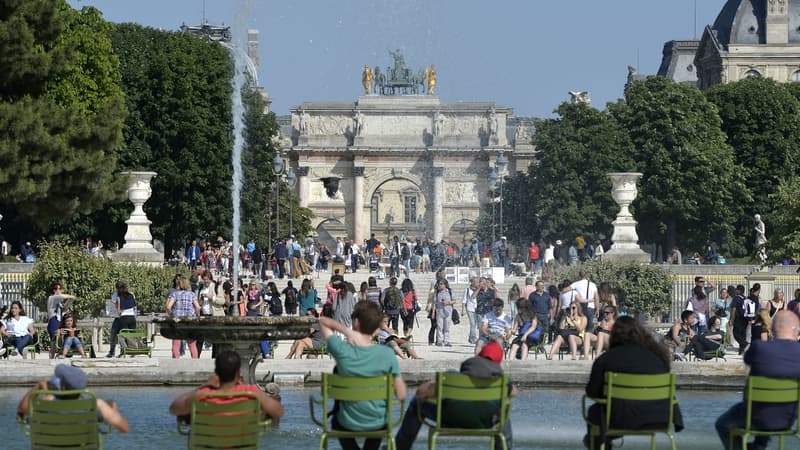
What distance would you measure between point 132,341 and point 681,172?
→ 35.5m

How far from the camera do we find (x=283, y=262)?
45.2 meters

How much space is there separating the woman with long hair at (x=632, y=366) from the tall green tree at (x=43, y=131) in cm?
1968

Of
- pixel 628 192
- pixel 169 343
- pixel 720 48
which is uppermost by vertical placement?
pixel 720 48

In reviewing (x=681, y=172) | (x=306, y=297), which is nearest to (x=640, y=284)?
(x=306, y=297)

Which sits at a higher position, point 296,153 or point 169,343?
point 296,153

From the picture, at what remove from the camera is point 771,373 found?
11688 mm

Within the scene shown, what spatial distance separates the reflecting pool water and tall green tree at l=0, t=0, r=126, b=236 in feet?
37.2

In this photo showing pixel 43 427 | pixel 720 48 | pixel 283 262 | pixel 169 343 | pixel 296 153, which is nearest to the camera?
pixel 43 427

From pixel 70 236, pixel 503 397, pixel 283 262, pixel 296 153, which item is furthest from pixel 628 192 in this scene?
pixel 296 153

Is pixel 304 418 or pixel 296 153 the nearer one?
pixel 304 418

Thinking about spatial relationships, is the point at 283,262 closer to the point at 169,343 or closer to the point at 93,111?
the point at 93,111

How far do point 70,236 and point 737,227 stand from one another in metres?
22.6

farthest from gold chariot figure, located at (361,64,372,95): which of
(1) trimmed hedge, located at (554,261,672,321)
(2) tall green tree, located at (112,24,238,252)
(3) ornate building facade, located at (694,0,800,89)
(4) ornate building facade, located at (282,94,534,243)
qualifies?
(1) trimmed hedge, located at (554,261,672,321)

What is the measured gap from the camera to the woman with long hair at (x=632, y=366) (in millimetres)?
11320
